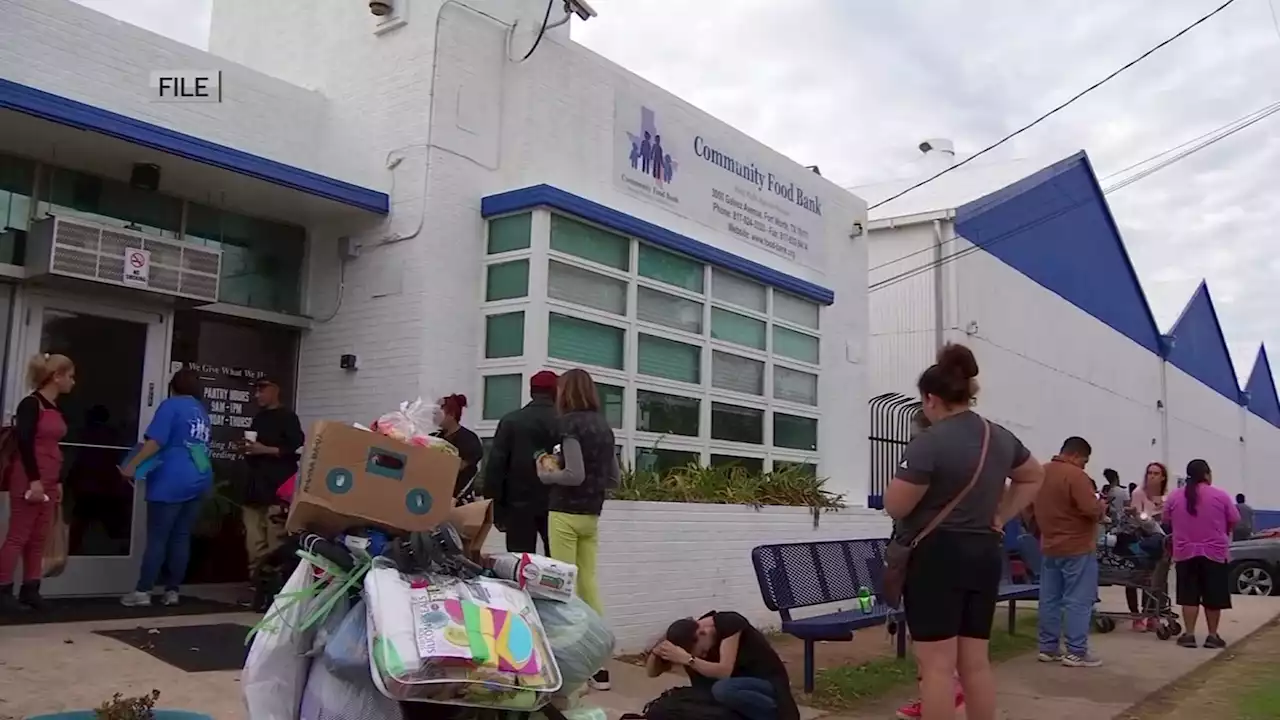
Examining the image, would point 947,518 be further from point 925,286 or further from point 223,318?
point 925,286

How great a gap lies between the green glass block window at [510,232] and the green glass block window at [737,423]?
2602 mm

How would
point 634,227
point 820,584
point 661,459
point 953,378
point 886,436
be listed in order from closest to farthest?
point 953,378, point 820,584, point 634,227, point 661,459, point 886,436

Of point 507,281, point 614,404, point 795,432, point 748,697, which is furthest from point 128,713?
point 795,432

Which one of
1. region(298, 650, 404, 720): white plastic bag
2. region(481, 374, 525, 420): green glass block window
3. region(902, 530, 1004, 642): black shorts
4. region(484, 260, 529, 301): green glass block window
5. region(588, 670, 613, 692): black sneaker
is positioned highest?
region(484, 260, 529, 301): green glass block window

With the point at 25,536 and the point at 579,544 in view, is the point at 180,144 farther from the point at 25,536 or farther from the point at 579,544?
the point at 579,544

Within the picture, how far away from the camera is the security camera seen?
9555mm

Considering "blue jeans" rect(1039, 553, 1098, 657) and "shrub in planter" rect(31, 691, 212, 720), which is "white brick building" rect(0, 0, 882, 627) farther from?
"shrub in planter" rect(31, 691, 212, 720)

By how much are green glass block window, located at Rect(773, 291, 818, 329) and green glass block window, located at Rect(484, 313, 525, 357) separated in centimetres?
348

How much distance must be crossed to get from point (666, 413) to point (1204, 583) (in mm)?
4763

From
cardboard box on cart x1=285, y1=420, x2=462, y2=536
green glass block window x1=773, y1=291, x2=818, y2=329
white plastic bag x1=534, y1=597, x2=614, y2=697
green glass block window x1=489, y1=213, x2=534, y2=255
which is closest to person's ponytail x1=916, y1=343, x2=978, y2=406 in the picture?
white plastic bag x1=534, y1=597, x2=614, y2=697

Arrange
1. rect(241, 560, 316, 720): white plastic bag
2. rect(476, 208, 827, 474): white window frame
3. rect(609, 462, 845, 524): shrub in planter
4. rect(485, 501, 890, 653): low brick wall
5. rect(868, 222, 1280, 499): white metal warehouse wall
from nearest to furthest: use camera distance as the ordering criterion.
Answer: rect(241, 560, 316, 720): white plastic bag < rect(485, 501, 890, 653): low brick wall < rect(476, 208, 827, 474): white window frame < rect(609, 462, 845, 524): shrub in planter < rect(868, 222, 1280, 499): white metal warehouse wall

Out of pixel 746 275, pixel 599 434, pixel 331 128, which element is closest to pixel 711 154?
pixel 746 275

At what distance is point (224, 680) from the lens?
543cm

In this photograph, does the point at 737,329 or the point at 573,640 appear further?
the point at 737,329
